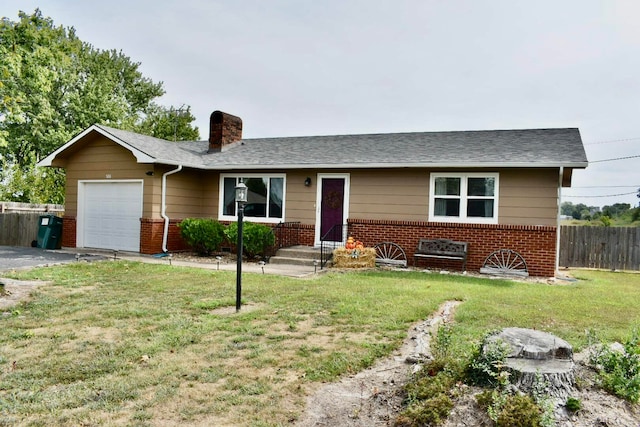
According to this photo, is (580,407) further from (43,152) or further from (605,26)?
(43,152)

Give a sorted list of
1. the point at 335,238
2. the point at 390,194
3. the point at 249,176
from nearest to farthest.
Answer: the point at 390,194 → the point at 335,238 → the point at 249,176

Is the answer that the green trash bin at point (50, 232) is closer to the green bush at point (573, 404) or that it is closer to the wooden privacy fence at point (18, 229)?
the wooden privacy fence at point (18, 229)

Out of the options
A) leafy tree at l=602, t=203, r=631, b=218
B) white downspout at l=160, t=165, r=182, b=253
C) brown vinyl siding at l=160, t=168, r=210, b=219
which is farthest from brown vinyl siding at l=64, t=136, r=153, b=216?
leafy tree at l=602, t=203, r=631, b=218

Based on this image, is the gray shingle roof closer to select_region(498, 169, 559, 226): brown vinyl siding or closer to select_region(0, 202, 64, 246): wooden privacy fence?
select_region(498, 169, 559, 226): brown vinyl siding

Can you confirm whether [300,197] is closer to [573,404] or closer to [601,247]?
[601,247]

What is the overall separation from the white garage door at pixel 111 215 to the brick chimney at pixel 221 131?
3431mm

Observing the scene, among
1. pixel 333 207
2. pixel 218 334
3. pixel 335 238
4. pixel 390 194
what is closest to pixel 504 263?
pixel 390 194

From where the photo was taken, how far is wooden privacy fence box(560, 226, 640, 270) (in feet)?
45.2

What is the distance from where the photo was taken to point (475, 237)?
11.5 metres

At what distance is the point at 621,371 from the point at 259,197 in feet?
39.3

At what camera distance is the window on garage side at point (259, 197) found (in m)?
14.0

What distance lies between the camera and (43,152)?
2900 cm

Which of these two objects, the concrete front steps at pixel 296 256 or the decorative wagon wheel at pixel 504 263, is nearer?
the decorative wagon wheel at pixel 504 263

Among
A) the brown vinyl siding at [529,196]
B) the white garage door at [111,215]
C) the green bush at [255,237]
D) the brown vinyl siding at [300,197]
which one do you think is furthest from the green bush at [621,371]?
the white garage door at [111,215]
